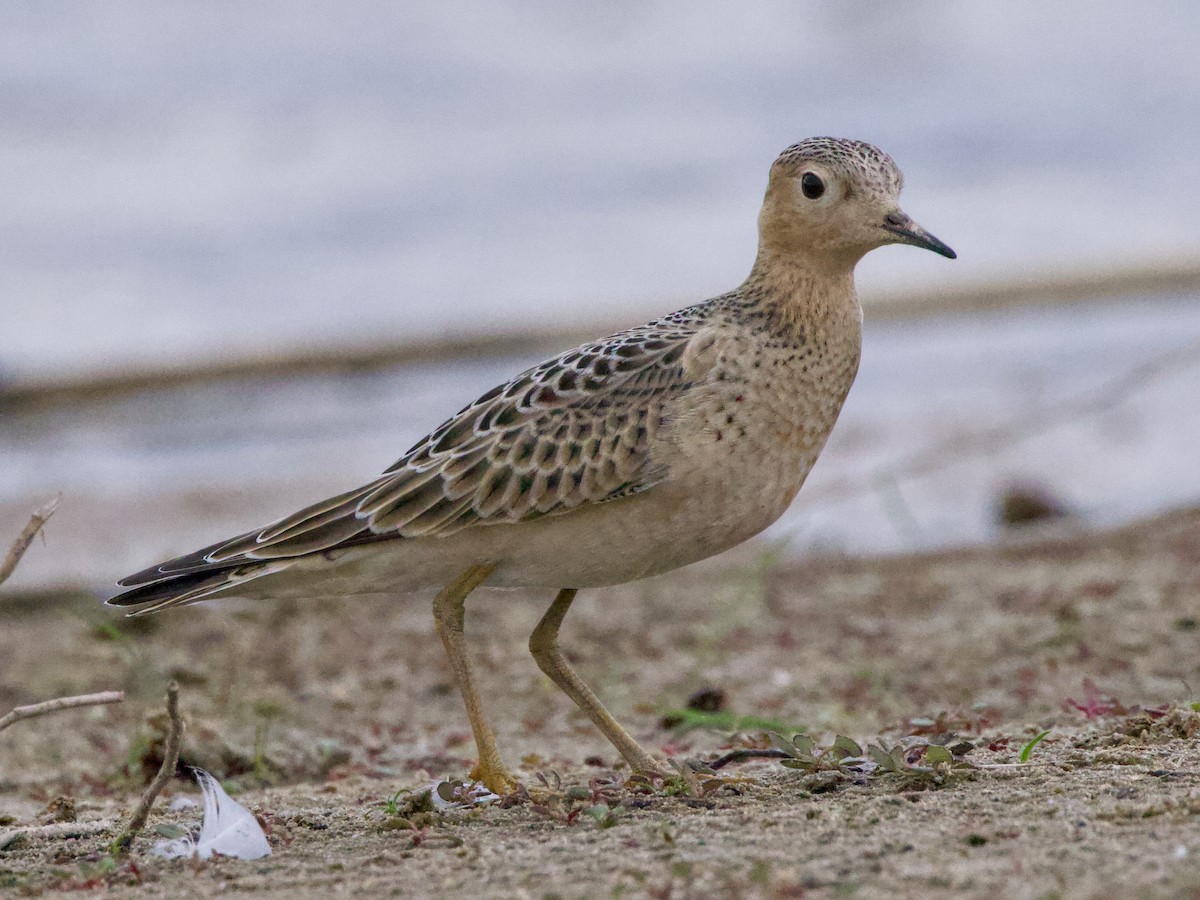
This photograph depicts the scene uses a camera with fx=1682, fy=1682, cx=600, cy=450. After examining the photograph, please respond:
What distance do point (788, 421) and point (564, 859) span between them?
5.21 feet

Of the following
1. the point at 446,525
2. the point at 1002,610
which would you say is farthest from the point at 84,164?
the point at 446,525

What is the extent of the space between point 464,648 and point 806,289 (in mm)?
1536

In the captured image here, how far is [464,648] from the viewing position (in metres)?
5.21

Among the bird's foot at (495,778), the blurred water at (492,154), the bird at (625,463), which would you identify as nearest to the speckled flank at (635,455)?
the bird at (625,463)

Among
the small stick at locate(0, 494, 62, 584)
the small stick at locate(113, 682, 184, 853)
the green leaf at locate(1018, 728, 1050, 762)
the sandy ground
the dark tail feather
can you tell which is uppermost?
the small stick at locate(0, 494, 62, 584)

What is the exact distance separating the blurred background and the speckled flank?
4244 mm

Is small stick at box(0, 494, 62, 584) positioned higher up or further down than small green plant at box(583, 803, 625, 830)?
higher up

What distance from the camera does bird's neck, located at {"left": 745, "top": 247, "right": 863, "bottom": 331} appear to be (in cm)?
518

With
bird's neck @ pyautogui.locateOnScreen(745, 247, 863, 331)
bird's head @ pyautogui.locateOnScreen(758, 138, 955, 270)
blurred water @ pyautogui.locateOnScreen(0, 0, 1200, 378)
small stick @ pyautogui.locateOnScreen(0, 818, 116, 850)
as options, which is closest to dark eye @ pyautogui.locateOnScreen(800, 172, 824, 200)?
bird's head @ pyautogui.locateOnScreen(758, 138, 955, 270)

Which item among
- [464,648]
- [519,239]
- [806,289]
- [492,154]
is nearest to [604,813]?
[464,648]

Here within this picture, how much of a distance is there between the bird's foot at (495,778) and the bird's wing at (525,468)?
0.70m

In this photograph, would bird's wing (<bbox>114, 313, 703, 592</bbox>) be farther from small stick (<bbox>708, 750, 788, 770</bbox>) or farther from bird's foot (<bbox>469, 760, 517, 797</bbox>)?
small stick (<bbox>708, 750, 788, 770</bbox>)

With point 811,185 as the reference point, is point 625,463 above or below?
below

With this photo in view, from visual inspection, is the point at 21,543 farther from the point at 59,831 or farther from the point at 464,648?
the point at 464,648
